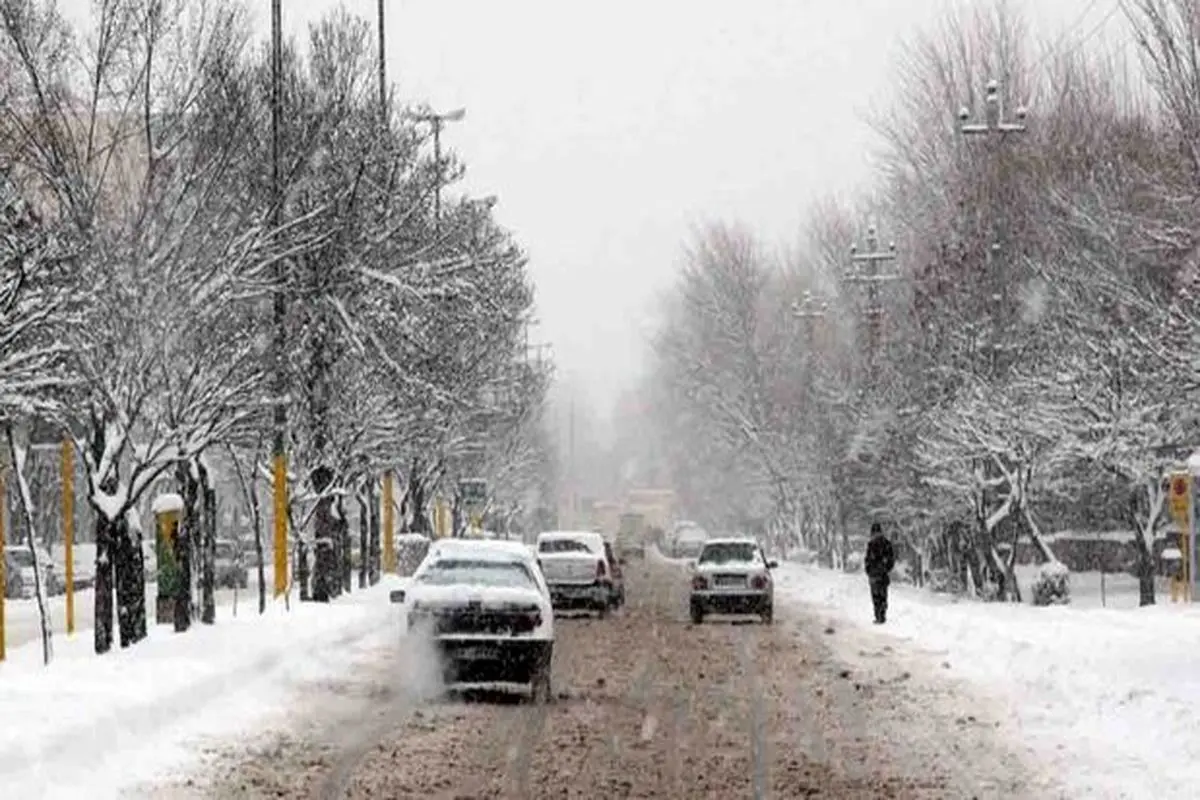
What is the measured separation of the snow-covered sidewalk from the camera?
49.3 ft

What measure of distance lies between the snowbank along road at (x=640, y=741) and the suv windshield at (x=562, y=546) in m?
14.9

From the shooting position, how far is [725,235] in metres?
85.4

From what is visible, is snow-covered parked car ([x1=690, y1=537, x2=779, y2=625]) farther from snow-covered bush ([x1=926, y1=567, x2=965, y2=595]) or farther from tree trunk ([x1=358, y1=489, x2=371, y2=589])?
tree trunk ([x1=358, y1=489, x2=371, y2=589])

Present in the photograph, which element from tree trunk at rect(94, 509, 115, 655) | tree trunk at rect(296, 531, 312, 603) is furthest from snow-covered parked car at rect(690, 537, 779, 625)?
tree trunk at rect(94, 509, 115, 655)

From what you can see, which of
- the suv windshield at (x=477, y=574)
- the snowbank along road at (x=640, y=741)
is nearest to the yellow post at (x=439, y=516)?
the snowbank along road at (x=640, y=741)

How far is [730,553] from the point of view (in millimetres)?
40125

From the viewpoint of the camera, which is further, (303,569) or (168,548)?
(303,569)

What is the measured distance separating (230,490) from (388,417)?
3463cm

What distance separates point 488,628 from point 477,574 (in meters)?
1.04

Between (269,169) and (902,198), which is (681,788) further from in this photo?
(902,198)

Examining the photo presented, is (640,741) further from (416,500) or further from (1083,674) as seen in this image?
(416,500)

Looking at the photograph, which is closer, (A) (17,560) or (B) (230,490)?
(A) (17,560)

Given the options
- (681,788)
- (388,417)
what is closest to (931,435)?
(388,417)

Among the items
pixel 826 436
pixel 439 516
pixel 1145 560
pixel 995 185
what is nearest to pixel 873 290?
pixel 995 185
